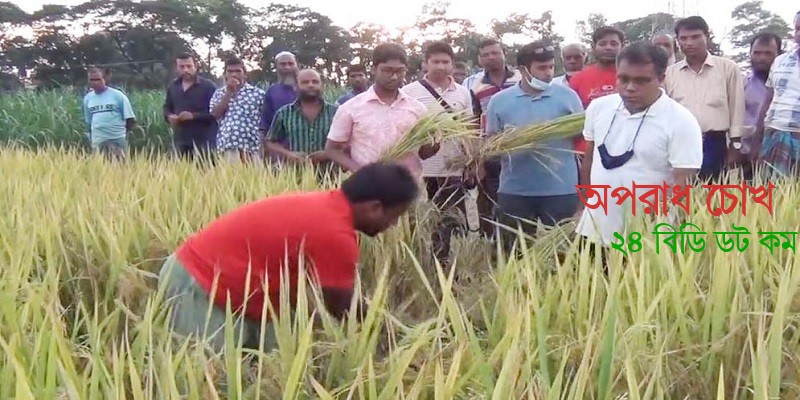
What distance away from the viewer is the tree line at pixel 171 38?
2019 centimetres

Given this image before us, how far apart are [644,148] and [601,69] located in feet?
5.58

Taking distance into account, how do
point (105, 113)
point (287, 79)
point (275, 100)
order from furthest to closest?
1. point (105, 113)
2. point (287, 79)
3. point (275, 100)

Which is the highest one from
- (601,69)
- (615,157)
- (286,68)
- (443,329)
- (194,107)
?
(286,68)

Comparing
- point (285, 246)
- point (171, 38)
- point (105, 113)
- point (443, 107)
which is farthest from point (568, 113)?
point (171, 38)

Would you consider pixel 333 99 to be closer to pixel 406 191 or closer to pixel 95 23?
pixel 406 191

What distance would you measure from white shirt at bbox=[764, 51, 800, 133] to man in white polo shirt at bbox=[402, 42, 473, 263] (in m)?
1.42

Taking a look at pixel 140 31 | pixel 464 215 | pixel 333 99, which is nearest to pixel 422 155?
→ pixel 464 215

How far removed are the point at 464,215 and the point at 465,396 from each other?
217 centimetres

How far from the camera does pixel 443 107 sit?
140 inches

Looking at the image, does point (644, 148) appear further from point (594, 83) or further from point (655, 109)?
point (594, 83)

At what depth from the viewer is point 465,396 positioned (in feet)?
4.33

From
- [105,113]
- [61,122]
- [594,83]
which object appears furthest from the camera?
[61,122]

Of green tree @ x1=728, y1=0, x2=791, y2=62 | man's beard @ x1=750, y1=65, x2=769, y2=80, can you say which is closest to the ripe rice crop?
man's beard @ x1=750, y1=65, x2=769, y2=80

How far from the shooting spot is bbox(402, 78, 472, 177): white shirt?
334 cm
